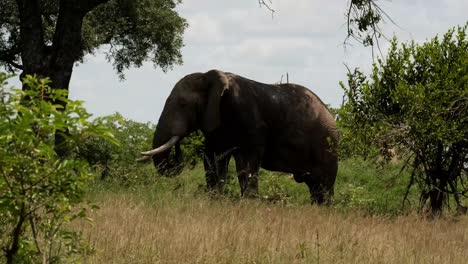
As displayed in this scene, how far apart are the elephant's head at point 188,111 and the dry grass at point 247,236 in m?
3.18

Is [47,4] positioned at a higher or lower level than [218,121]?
higher

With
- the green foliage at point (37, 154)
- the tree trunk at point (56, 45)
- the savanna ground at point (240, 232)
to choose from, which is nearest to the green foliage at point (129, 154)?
the savanna ground at point (240, 232)

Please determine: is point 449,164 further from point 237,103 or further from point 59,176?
point 59,176

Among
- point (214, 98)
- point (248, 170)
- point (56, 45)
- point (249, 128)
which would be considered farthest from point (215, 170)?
point (56, 45)

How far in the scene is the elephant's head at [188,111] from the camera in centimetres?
1606

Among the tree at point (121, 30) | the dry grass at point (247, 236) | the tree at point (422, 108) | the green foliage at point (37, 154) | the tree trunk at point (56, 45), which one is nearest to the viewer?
the green foliage at point (37, 154)

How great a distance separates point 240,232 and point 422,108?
6495 mm

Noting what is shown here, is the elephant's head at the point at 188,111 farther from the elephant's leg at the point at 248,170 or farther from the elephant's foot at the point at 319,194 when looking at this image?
the elephant's foot at the point at 319,194

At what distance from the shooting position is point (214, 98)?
52.7ft

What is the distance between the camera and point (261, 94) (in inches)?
663

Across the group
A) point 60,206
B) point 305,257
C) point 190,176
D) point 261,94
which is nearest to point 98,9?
point 190,176

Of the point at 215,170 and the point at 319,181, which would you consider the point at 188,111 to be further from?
the point at 319,181

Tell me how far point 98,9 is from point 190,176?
29.5 feet

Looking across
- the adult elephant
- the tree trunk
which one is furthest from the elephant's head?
the tree trunk
